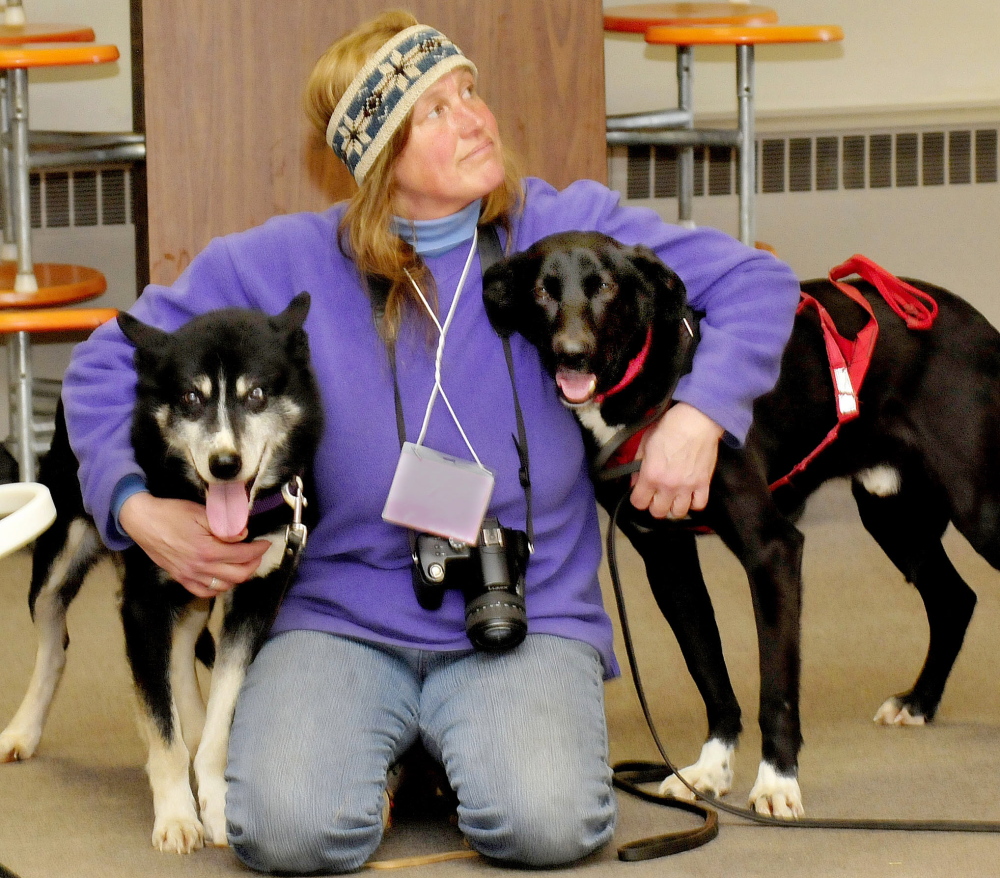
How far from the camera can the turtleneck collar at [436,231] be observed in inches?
78.0

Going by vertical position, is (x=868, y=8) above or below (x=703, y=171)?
above

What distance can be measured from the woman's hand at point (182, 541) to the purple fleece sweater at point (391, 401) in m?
0.06

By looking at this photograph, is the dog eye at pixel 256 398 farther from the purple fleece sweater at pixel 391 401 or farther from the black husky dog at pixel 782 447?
the black husky dog at pixel 782 447

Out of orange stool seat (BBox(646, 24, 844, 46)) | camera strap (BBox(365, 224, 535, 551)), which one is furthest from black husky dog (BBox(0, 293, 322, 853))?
orange stool seat (BBox(646, 24, 844, 46))

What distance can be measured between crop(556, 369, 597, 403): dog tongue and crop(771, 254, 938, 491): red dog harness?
19.0 inches

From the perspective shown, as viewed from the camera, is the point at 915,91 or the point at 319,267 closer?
the point at 319,267

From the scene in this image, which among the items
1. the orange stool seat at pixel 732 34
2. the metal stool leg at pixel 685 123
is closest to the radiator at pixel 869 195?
the metal stool leg at pixel 685 123

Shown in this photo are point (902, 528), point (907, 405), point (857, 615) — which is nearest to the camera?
point (907, 405)

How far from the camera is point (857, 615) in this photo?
122 inches

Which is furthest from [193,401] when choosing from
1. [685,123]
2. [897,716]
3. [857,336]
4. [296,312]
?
[685,123]

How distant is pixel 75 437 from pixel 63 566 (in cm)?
46

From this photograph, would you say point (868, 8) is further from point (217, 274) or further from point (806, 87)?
point (217, 274)

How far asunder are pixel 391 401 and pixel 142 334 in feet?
1.21

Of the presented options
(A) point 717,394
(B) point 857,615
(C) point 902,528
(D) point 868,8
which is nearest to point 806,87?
(D) point 868,8
